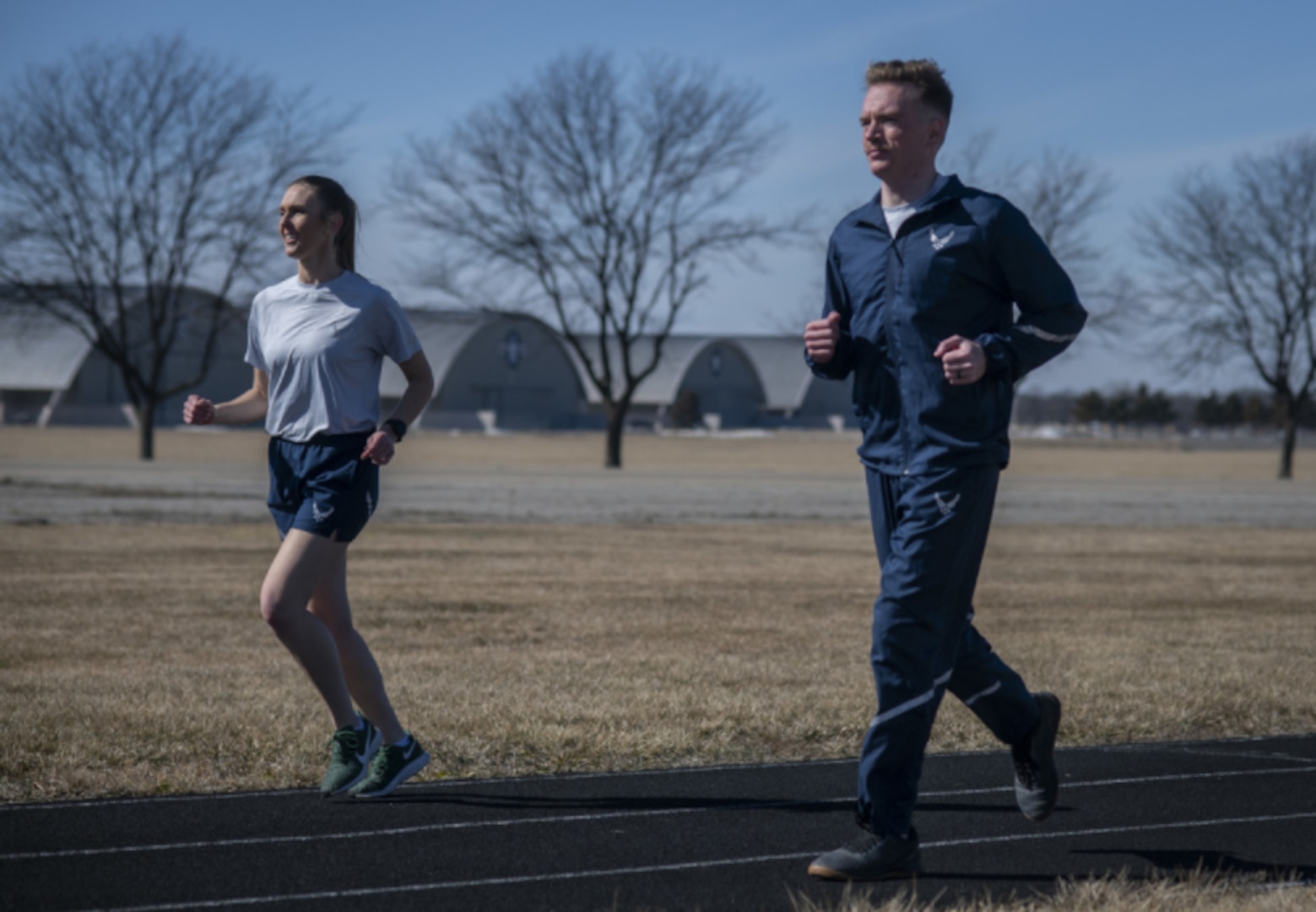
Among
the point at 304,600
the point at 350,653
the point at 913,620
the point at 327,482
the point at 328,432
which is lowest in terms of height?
the point at 350,653

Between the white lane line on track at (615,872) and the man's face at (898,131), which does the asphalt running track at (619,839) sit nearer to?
the white lane line on track at (615,872)

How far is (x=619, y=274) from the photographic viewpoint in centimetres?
4075

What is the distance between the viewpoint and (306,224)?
5109 mm


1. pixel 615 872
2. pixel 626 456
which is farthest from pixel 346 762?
pixel 626 456

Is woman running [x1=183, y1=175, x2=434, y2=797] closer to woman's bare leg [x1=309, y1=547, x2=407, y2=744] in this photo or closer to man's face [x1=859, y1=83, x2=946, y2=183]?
woman's bare leg [x1=309, y1=547, x2=407, y2=744]

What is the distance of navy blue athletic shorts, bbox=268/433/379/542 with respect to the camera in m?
4.99

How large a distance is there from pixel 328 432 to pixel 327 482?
0.17 metres

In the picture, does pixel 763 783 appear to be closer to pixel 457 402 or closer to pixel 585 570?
pixel 585 570

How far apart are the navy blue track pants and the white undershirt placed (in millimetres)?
687

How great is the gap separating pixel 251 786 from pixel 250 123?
33.6 meters

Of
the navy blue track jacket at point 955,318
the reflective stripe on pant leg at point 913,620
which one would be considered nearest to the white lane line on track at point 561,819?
the reflective stripe on pant leg at point 913,620

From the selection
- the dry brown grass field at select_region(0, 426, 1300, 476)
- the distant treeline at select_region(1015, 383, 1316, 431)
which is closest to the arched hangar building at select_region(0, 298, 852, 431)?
the dry brown grass field at select_region(0, 426, 1300, 476)

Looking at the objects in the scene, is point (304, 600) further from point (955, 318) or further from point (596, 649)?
point (596, 649)

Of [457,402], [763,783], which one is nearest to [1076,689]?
[763,783]
